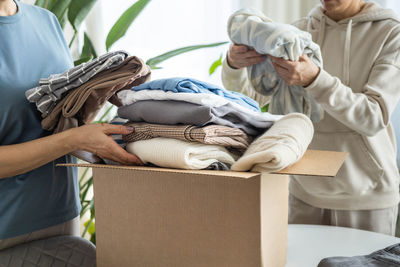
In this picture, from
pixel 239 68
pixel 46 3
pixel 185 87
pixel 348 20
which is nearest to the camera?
pixel 185 87

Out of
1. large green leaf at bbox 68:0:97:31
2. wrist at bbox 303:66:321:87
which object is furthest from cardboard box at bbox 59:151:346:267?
large green leaf at bbox 68:0:97:31

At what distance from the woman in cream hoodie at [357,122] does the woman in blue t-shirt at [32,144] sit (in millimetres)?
574

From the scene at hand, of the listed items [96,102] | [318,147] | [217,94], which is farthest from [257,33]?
[318,147]

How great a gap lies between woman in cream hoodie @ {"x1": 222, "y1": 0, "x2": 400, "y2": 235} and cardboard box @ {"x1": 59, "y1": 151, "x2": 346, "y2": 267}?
1.79 ft

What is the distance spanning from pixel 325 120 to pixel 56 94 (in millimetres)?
926

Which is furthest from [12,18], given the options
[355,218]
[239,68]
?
[355,218]

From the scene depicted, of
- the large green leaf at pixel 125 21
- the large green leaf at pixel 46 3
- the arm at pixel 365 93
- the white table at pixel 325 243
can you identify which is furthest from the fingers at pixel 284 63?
the large green leaf at pixel 46 3

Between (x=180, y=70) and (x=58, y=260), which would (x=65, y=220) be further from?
(x=180, y=70)

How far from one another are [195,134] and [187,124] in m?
0.04

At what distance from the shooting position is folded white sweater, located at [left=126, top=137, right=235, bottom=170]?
0.70 metres

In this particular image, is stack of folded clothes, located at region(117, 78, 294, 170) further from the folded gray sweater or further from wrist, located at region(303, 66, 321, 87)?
wrist, located at region(303, 66, 321, 87)

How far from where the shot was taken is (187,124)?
2.47 ft

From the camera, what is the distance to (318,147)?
1.39 meters

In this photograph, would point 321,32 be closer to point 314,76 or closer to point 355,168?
point 314,76
